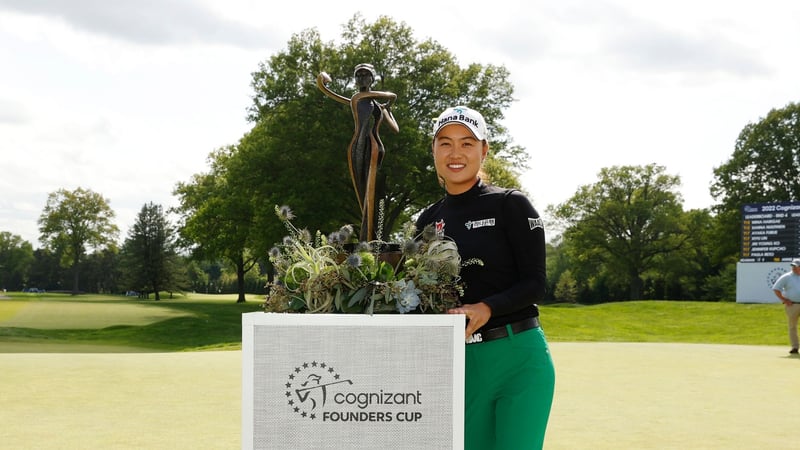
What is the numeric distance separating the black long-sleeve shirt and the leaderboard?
34.5 m

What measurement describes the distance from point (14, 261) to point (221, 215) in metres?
73.6

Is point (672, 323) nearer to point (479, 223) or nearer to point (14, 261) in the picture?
point (479, 223)

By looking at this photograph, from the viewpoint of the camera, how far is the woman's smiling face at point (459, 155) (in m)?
3.45

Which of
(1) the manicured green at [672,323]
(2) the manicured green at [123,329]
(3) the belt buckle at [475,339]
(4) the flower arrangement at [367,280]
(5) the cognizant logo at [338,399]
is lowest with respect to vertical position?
(2) the manicured green at [123,329]

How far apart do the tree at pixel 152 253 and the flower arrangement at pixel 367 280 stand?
67.6 m

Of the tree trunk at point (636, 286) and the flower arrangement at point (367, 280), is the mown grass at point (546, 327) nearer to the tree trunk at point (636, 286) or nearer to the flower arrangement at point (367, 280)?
the tree trunk at point (636, 286)

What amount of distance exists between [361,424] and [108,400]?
7543mm

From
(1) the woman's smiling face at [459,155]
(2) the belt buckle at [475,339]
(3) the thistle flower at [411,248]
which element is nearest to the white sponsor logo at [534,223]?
(1) the woman's smiling face at [459,155]

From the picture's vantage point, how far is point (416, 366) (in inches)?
105

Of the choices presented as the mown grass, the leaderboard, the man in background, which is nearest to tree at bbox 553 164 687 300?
the mown grass

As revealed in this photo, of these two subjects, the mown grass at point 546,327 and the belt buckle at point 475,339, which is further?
the mown grass at point 546,327

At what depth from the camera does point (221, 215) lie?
43.9 metres

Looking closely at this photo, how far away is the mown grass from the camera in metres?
28.0

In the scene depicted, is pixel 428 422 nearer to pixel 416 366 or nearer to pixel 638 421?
pixel 416 366
